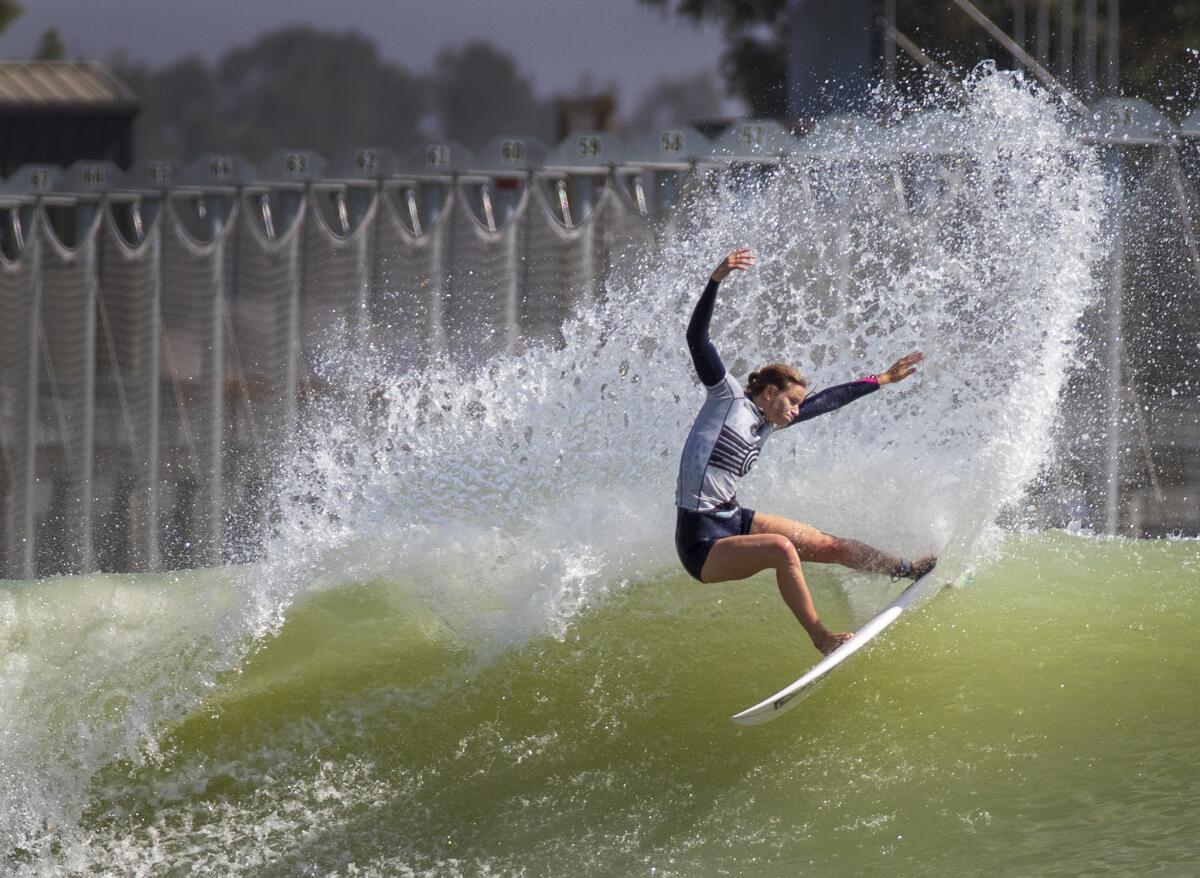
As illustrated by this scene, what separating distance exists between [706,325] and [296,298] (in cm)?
514

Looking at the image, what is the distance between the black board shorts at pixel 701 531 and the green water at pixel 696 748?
0.65 metres

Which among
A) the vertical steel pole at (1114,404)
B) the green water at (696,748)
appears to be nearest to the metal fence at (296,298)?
the vertical steel pole at (1114,404)

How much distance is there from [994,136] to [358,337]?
13.5 feet

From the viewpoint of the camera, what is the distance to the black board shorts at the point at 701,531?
16.5 ft

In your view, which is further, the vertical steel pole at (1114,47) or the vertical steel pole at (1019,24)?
the vertical steel pole at (1019,24)

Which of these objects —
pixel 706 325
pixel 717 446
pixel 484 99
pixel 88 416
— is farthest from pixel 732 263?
pixel 88 416

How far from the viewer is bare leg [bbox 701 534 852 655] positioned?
486 cm

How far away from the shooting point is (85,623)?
6.83 metres

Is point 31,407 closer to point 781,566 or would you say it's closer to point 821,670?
point 781,566

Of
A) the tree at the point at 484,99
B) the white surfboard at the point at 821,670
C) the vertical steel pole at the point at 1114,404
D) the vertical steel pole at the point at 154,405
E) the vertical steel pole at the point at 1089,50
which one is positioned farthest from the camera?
the vertical steel pole at the point at 154,405

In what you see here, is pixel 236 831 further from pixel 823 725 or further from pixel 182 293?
pixel 182 293

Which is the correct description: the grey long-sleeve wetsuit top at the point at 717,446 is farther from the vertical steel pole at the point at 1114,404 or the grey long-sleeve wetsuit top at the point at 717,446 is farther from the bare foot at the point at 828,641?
the vertical steel pole at the point at 1114,404

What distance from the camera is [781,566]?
4867mm

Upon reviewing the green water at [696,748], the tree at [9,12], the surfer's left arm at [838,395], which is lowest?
the green water at [696,748]
